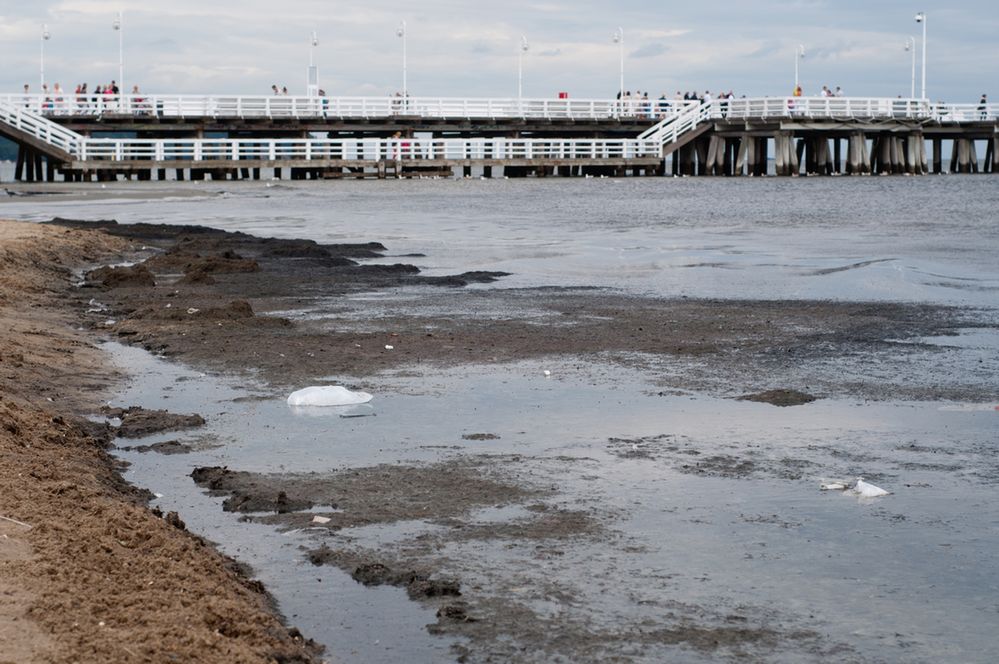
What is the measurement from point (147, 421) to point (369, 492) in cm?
229

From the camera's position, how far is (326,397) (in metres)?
9.91

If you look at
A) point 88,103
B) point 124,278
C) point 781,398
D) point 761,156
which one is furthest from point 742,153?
point 781,398

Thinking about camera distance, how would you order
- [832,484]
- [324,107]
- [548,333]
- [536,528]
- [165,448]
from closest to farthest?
[536,528] → [832,484] → [165,448] → [548,333] → [324,107]

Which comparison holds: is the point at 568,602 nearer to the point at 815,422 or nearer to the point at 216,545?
the point at 216,545

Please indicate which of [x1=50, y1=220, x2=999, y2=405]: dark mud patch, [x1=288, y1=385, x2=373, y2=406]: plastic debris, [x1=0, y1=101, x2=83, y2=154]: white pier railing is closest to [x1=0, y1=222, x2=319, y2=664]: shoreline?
[x1=288, y1=385, x2=373, y2=406]: plastic debris

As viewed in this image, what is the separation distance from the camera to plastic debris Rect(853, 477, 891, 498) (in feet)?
24.3

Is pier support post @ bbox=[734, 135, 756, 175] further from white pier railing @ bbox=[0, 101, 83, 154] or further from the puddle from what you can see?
Result: the puddle

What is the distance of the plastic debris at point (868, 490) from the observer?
741 centimetres

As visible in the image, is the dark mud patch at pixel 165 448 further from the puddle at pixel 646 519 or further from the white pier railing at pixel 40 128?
the white pier railing at pixel 40 128

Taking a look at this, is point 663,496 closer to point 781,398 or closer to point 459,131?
point 781,398

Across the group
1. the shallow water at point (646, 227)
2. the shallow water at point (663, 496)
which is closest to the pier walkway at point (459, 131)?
the shallow water at point (646, 227)

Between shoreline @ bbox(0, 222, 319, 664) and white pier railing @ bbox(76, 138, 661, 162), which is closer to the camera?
shoreline @ bbox(0, 222, 319, 664)

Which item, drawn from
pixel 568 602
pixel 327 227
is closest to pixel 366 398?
pixel 568 602

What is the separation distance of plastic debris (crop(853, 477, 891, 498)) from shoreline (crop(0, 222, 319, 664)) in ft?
10.5
